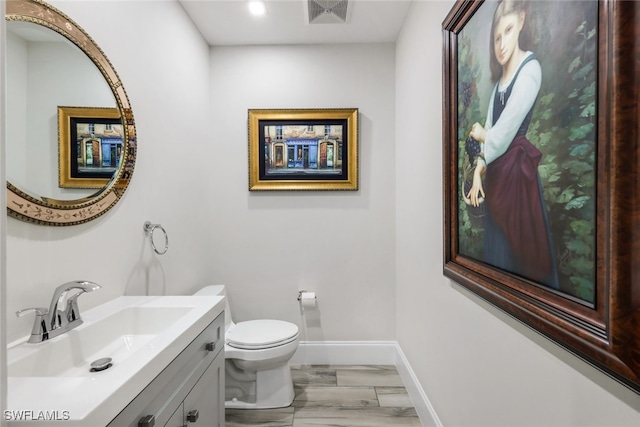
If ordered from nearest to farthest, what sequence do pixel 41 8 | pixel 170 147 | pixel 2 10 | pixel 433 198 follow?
pixel 2 10, pixel 41 8, pixel 433 198, pixel 170 147

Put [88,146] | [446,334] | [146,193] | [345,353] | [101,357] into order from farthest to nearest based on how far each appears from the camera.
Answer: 1. [345,353]
2. [146,193]
3. [446,334]
4. [88,146]
5. [101,357]

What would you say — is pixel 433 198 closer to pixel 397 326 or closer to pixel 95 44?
pixel 397 326

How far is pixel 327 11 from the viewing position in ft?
6.63

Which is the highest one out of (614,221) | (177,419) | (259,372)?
(614,221)

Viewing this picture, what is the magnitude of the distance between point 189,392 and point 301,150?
1.79 meters

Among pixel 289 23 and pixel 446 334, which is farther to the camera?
pixel 289 23

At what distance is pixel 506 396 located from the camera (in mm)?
979

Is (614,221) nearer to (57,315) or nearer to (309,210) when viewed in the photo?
(57,315)

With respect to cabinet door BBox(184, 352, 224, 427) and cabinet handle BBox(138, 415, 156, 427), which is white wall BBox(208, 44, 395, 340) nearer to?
cabinet door BBox(184, 352, 224, 427)

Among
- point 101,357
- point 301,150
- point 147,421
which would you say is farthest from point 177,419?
point 301,150

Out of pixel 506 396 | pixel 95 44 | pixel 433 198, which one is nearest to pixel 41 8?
pixel 95 44

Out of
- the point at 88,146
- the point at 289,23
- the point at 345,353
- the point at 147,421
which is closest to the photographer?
the point at 147,421

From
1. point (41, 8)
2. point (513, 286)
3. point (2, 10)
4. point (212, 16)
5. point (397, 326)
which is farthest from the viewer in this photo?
point (397, 326)

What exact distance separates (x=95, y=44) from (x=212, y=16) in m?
1.08
